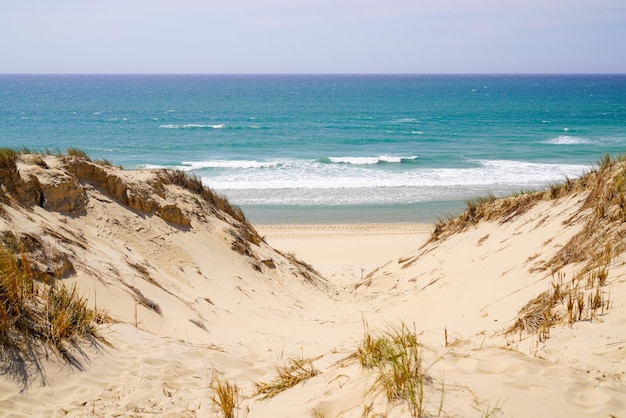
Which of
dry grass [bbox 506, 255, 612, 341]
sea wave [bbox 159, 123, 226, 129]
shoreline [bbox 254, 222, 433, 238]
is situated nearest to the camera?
dry grass [bbox 506, 255, 612, 341]

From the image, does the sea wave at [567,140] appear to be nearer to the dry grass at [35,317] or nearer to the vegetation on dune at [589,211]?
the vegetation on dune at [589,211]

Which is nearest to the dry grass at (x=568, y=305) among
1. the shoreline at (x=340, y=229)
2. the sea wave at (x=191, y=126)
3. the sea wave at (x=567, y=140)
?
the shoreline at (x=340, y=229)

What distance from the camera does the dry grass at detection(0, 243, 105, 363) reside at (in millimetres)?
4512

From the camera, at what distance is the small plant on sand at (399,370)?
3.50m

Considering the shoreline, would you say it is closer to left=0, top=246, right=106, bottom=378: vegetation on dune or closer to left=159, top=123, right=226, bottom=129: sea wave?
left=0, top=246, right=106, bottom=378: vegetation on dune

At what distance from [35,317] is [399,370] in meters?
3.16

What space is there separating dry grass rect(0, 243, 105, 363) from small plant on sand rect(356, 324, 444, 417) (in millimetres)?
2571

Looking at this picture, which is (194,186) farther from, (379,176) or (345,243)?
(379,176)

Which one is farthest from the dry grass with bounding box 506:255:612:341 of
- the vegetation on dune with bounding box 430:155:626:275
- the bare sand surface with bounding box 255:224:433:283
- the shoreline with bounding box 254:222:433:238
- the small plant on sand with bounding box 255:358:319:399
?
the shoreline with bounding box 254:222:433:238

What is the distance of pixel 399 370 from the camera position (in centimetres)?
374

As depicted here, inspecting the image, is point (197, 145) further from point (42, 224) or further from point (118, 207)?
point (42, 224)

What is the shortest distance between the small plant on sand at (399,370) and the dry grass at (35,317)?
2.57 metres

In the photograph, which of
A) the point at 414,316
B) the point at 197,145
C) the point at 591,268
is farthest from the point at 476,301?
the point at 197,145

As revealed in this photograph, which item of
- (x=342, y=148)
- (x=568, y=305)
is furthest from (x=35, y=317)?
(x=342, y=148)
